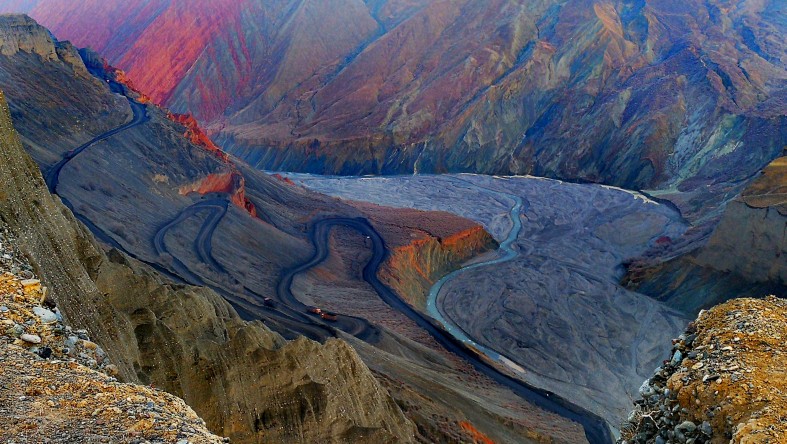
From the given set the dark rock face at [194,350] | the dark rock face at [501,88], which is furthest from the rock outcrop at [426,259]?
the dark rock face at [501,88]

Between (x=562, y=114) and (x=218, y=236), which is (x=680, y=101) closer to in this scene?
(x=562, y=114)

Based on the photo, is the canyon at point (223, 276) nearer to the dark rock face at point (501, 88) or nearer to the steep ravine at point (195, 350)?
the steep ravine at point (195, 350)

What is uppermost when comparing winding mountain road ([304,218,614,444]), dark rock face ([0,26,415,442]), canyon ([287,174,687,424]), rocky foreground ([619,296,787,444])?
canyon ([287,174,687,424])

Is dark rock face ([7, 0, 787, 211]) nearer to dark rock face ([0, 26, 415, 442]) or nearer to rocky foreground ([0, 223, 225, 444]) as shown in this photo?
dark rock face ([0, 26, 415, 442])

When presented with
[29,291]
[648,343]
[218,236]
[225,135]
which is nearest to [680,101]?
[648,343]

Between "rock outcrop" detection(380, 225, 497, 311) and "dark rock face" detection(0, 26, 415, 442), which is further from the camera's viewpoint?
"rock outcrop" detection(380, 225, 497, 311)

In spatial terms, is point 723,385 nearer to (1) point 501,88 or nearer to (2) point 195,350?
(2) point 195,350

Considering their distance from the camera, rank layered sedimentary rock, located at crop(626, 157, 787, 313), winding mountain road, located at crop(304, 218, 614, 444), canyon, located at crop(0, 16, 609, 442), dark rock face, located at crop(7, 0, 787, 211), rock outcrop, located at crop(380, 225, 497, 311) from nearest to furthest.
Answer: canyon, located at crop(0, 16, 609, 442)
winding mountain road, located at crop(304, 218, 614, 444)
layered sedimentary rock, located at crop(626, 157, 787, 313)
rock outcrop, located at crop(380, 225, 497, 311)
dark rock face, located at crop(7, 0, 787, 211)

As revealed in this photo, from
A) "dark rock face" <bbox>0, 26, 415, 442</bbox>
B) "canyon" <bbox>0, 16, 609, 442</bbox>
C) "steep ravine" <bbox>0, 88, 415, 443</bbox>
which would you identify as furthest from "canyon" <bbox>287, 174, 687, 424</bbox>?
"dark rock face" <bbox>0, 26, 415, 442</bbox>
